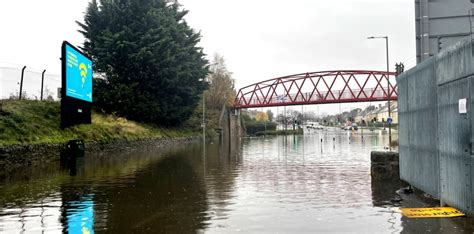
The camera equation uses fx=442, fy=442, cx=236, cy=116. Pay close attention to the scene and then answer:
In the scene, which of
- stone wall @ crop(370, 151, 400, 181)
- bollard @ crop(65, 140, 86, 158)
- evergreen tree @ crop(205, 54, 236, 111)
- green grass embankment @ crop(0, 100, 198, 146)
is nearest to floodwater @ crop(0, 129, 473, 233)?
stone wall @ crop(370, 151, 400, 181)

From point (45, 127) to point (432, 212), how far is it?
2346 cm

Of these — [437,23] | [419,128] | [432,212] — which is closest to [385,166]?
[419,128]

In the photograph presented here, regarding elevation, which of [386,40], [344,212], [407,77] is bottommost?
[344,212]

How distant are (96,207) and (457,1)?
10.5m

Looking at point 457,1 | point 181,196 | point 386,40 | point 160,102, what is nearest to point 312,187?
point 181,196

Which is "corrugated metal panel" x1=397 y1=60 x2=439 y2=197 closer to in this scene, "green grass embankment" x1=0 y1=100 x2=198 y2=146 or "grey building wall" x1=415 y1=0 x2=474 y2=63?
"grey building wall" x1=415 y1=0 x2=474 y2=63

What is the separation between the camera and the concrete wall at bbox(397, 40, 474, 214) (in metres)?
8.09

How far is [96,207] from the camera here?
420 inches

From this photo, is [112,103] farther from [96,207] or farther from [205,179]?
[96,207]

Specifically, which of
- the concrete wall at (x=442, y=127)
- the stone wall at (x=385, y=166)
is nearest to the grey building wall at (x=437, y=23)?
the concrete wall at (x=442, y=127)

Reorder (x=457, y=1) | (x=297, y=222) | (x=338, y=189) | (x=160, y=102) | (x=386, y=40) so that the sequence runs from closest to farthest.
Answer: (x=297, y=222) → (x=457, y=1) → (x=338, y=189) → (x=386, y=40) → (x=160, y=102)

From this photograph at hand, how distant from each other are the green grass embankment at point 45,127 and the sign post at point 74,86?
1.48m

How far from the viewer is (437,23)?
11508 millimetres

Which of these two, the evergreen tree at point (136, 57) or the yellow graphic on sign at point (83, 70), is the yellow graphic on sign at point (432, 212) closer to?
the yellow graphic on sign at point (83, 70)
